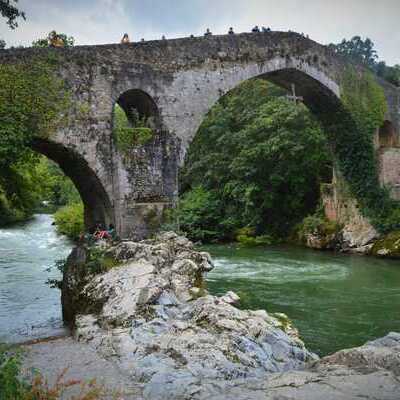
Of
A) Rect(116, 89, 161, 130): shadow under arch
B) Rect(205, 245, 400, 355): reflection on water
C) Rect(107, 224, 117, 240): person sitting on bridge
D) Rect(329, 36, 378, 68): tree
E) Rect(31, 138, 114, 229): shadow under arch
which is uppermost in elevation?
Rect(329, 36, 378, 68): tree

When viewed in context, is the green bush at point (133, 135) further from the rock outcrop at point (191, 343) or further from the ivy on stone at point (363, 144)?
the ivy on stone at point (363, 144)

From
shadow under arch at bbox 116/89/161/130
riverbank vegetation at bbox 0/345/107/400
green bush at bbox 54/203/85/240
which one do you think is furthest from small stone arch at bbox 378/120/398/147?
riverbank vegetation at bbox 0/345/107/400

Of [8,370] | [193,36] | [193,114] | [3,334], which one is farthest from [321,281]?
[8,370]

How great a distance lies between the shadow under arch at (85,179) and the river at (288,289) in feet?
4.94

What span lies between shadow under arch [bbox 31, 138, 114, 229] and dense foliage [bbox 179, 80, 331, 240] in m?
10.0

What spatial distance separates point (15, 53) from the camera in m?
8.84

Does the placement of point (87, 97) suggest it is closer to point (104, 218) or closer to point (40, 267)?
point (104, 218)

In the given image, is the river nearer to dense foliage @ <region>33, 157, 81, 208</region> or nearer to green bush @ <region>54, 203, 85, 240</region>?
green bush @ <region>54, 203, 85, 240</region>

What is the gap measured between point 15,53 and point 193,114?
3.99 meters

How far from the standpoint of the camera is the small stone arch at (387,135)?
1997 cm

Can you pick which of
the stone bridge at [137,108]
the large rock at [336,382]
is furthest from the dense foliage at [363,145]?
the large rock at [336,382]

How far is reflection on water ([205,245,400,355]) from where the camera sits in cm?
839

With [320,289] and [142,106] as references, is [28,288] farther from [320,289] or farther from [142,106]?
[320,289]

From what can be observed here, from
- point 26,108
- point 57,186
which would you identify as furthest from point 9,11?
point 57,186
